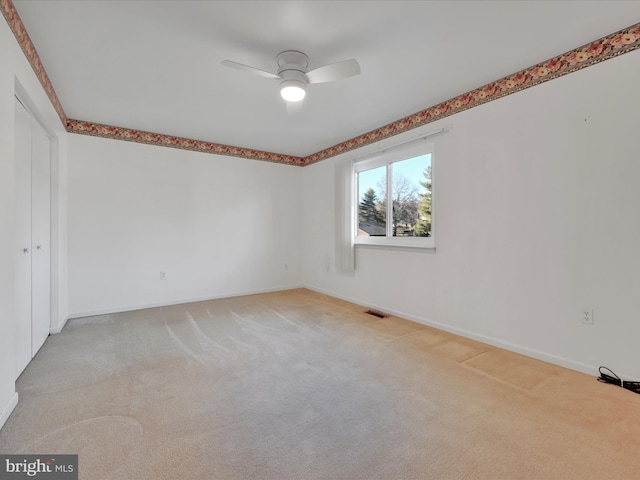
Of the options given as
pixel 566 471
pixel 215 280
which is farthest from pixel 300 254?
pixel 566 471

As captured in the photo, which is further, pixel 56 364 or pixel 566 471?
pixel 56 364

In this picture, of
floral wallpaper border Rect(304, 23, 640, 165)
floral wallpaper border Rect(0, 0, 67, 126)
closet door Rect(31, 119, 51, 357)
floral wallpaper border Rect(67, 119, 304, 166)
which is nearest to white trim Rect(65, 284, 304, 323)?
closet door Rect(31, 119, 51, 357)

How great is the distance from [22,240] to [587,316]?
4462 mm

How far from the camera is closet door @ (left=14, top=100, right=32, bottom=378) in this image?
221 cm

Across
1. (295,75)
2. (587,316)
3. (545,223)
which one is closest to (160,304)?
(295,75)

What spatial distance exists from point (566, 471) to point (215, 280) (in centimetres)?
440

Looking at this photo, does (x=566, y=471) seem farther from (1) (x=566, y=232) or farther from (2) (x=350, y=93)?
(2) (x=350, y=93)

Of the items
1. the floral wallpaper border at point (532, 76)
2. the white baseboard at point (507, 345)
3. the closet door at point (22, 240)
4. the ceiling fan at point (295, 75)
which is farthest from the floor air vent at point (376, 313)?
the closet door at point (22, 240)

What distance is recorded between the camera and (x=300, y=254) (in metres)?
5.63

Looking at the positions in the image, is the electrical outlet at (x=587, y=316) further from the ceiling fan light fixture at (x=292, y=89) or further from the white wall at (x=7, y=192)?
the white wall at (x=7, y=192)

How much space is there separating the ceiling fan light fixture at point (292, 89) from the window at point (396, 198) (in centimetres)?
176

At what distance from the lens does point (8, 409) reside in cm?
171

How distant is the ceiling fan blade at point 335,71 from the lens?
1.96 m

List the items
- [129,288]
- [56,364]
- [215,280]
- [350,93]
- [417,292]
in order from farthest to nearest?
[215,280]
[129,288]
[417,292]
[350,93]
[56,364]
